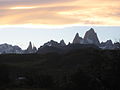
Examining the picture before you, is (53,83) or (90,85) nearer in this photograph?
(90,85)

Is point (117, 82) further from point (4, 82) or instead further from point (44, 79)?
point (4, 82)

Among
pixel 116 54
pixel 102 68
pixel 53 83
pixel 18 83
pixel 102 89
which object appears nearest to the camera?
pixel 102 89

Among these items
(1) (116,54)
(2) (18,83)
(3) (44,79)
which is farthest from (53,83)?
(1) (116,54)

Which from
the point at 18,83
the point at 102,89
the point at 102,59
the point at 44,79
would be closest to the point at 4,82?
the point at 18,83

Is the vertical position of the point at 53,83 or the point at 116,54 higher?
the point at 116,54

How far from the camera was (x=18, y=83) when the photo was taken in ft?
371

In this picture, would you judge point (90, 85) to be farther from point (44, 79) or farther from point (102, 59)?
point (44, 79)

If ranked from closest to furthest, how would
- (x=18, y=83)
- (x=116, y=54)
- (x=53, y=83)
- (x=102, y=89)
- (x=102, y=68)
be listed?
1. (x=102, y=89)
2. (x=102, y=68)
3. (x=116, y=54)
4. (x=53, y=83)
5. (x=18, y=83)

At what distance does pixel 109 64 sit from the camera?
88.4 meters

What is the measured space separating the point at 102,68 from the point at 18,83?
34.2 m

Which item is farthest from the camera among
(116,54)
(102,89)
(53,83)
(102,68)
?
(53,83)

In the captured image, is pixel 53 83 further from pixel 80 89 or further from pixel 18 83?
pixel 80 89

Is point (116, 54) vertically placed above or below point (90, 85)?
above

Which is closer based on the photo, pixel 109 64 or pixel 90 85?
pixel 90 85
